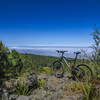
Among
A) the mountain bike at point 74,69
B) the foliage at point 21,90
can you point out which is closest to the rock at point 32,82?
the foliage at point 21,90

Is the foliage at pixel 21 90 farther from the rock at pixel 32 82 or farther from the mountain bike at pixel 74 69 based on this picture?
the mountain bike at pixel 74 69

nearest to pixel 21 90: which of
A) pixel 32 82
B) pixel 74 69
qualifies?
pixel 32 82

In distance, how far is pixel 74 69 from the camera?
17.9 feet

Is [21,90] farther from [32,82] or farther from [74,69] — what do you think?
[74,69]

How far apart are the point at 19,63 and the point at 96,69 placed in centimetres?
313

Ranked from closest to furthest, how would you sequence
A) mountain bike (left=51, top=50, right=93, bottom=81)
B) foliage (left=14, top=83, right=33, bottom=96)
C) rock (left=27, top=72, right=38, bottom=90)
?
foliage (left=14, top=83, right=33, bottom=96) < rock (left=27, top=72, right=38, bottom=90) < mountain bike (left=51, top=50, right=93, bottom=81)

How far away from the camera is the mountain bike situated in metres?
5.09

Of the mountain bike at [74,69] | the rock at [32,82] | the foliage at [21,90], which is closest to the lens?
the foliage at [21,90]

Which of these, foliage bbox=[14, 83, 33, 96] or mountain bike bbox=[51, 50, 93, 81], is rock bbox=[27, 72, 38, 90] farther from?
mountain bike bbox=[51, 50, 93, 81]

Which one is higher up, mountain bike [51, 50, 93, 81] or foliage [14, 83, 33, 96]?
mountain bike [51, 50, 93, 81]

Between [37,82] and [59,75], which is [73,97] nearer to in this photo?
[37,82]

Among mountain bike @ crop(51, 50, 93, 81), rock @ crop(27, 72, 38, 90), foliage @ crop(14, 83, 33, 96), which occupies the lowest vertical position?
foliage @ crop(14, 83, 33, 96)

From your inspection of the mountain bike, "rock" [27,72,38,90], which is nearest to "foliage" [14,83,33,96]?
"rock" [27,72,38,90]

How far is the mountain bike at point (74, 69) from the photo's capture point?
16.7ft
